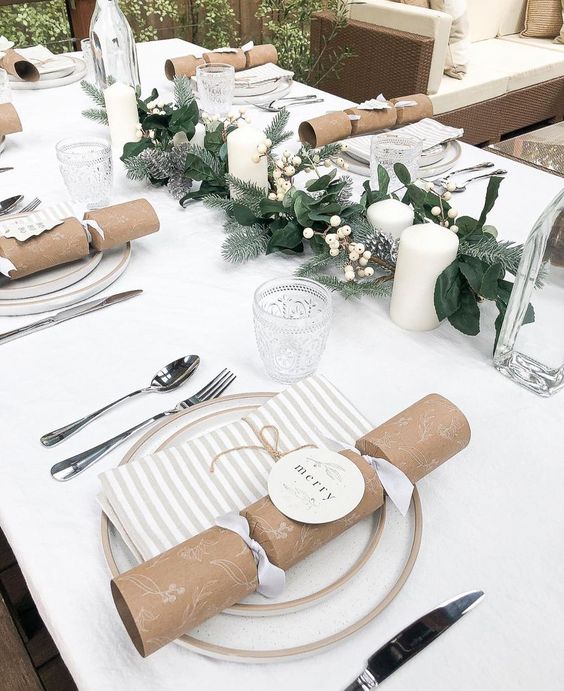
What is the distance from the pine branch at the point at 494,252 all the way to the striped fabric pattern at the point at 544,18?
3067 millimetres

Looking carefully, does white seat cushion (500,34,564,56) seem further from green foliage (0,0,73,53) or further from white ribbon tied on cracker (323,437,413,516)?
white ribbon tied on cracker (323,437,413,516)

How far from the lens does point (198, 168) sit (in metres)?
1.04

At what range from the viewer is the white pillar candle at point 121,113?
1171 mm

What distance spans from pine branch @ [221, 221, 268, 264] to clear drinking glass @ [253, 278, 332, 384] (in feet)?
0.63

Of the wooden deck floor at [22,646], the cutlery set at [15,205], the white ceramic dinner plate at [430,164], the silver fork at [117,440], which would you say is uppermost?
the white ceramic dinner plate at [430,164]

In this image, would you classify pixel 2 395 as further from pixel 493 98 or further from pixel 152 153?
pixel 493 98

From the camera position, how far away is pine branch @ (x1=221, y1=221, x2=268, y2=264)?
91cm

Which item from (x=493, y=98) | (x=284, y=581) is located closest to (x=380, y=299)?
(x=284, y=581)

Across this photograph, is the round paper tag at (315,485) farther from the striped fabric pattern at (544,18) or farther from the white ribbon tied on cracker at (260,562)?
the striped fabric pattern at (544,18)

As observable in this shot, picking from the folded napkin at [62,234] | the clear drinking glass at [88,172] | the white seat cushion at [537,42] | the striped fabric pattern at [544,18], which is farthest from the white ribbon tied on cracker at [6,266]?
the striped fabric pattern at [544,18]

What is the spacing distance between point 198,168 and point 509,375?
610 millimetres

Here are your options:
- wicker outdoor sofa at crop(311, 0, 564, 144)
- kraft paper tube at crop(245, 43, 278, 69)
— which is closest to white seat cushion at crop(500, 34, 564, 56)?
wicker outdoor sofa at crop(311, 0, 564, 144)

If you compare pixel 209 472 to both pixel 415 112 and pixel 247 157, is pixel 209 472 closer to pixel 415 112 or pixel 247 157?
pixel 247 157

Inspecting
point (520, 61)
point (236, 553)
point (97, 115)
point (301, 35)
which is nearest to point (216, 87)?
point (97, 115)
